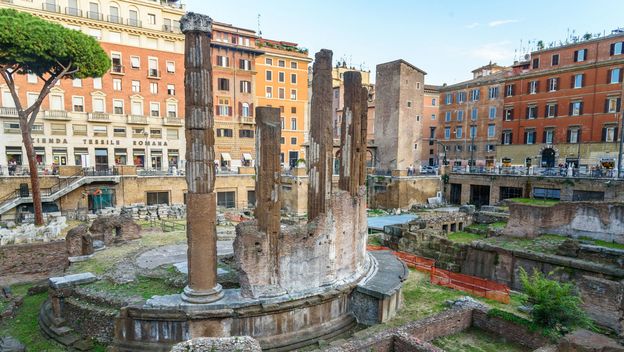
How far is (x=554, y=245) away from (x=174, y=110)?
3425 centimetres

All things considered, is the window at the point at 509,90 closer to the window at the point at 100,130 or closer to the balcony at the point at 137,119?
the balcony at the point at 137,119

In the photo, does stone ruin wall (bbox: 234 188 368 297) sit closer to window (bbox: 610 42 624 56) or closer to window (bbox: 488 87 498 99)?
window (bbox: 610 42 624 56)

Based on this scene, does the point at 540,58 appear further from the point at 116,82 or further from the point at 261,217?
the point at 116,82

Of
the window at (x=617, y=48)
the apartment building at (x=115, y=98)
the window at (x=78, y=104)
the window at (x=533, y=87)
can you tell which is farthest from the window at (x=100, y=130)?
the window at (x=617, y=48)

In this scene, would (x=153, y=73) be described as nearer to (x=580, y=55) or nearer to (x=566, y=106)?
(x=566, y=106)

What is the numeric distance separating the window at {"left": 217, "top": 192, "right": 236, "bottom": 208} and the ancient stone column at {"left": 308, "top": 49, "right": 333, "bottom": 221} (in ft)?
76.1

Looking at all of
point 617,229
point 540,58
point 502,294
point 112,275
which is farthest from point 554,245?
point 540,58

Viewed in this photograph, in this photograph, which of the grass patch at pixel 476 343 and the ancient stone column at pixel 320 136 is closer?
the grass patch at pixel 476 343

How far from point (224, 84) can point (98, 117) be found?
12.4 m

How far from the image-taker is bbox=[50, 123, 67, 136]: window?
105 feet

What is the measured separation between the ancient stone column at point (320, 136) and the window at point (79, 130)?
97.6ft

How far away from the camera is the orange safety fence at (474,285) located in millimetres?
13797

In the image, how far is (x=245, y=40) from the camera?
133ft

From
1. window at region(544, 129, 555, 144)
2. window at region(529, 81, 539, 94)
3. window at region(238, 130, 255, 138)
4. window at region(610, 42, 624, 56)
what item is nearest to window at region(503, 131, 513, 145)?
window at region(544, 129, 555, 144)
